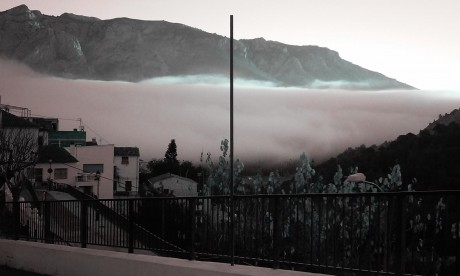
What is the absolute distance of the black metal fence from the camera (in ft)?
19.9

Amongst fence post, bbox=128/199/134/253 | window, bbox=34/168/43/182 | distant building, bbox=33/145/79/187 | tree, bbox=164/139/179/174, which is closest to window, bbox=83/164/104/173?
distant building, bbox=33/145/79/187

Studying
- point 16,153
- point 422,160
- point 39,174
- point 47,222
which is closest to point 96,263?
point 47,222

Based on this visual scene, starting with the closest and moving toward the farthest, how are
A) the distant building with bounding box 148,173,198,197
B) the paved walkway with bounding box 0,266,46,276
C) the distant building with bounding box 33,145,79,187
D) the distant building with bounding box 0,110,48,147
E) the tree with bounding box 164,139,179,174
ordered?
the paved walkway with bounding box 0,266,46,276, the distant building with bounding box 0,110,48,147, the distant building with bounding box 33,145,79,187, the distant building with bounding box 148,173,198,197, the tree with bounding box 164,139,179,174

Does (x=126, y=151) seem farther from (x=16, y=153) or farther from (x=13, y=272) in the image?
(x=13, y=272)

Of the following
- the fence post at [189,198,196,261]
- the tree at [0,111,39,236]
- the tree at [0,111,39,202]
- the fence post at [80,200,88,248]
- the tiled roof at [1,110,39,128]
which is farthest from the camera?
the tiled roof at [1,110,39,128]

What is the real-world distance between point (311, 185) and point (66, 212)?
190 feet

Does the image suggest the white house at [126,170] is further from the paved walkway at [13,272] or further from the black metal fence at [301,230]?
the black metal fence at [301,230]

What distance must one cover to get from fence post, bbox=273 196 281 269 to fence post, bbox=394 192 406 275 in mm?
1728

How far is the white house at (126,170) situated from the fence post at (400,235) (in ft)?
350

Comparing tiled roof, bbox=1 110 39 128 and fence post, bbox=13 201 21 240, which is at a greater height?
tiled roof, bbox=1 110 39 128

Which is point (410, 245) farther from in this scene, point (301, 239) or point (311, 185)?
point (311, 185)

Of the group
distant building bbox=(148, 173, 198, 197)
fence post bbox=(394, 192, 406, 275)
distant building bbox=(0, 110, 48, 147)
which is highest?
distant building bbox=(0, 110, 48, 147)

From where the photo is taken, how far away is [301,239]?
754 centimetres

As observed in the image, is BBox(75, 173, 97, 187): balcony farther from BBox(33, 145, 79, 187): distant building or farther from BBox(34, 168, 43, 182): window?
BBox(34, 168, 43, 182): window
